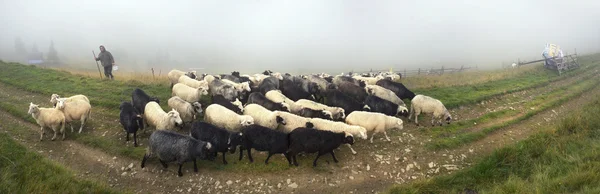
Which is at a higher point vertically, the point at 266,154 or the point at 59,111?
the point at 59,111

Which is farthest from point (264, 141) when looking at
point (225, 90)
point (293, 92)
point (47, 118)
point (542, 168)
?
point (47, 118)

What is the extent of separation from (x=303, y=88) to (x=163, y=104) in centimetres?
799

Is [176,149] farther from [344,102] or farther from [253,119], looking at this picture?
[344,102]

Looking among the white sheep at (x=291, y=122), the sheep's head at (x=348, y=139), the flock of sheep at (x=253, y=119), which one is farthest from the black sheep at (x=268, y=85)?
the sheep's head at (x=348, y=139)

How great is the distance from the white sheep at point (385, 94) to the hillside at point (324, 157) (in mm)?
1730

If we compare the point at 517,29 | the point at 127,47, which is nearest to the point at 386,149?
the point at 127,47

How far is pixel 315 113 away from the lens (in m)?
14.5

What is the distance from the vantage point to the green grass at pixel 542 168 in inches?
289

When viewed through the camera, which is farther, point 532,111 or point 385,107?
point 532,111

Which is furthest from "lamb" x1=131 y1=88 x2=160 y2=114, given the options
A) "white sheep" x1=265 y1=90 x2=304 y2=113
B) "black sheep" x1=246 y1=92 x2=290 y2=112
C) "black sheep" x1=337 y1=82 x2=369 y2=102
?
"black sheep" x1=337 y1=82 x2=369 y2=102

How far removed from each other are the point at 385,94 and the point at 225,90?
356 inches

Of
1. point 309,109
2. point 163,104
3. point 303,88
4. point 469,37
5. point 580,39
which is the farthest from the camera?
point 469,37

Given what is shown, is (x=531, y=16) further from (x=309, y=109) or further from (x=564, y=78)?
(x=309, y=109)

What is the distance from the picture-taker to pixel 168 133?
35.0ft
